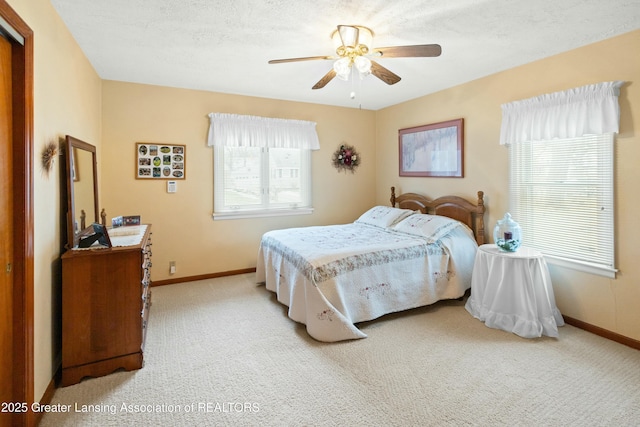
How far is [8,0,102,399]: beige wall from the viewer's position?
1942mm

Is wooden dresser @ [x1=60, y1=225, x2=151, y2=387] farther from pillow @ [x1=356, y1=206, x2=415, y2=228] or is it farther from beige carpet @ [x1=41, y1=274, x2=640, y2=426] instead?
pillow @ [x1=356, y1=206, x2=415, y2=228]

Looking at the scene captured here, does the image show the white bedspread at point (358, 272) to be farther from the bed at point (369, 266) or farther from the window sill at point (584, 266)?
the window sill at point (584, 266)

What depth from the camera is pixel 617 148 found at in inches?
108

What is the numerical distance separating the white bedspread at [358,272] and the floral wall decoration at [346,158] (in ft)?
5.23

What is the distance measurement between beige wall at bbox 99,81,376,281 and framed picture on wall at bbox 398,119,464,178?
105 cm

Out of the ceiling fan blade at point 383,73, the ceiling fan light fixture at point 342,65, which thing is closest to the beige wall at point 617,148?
the ceiling fan blade at point 383,73

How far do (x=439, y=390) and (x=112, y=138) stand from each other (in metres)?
4.13

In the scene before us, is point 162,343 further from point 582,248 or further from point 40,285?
point 582,248

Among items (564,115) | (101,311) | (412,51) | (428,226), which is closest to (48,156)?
(101,311)

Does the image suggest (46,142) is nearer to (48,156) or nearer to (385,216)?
(48,156)

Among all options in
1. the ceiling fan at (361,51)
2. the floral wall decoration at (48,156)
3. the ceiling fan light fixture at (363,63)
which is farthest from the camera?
the ceiling fan light fixture at (363,63)

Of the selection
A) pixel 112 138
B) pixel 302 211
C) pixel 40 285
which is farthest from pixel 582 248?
pixel 112 138

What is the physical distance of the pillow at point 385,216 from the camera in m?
4.41

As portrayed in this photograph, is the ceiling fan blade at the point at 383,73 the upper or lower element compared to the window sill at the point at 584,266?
upper
